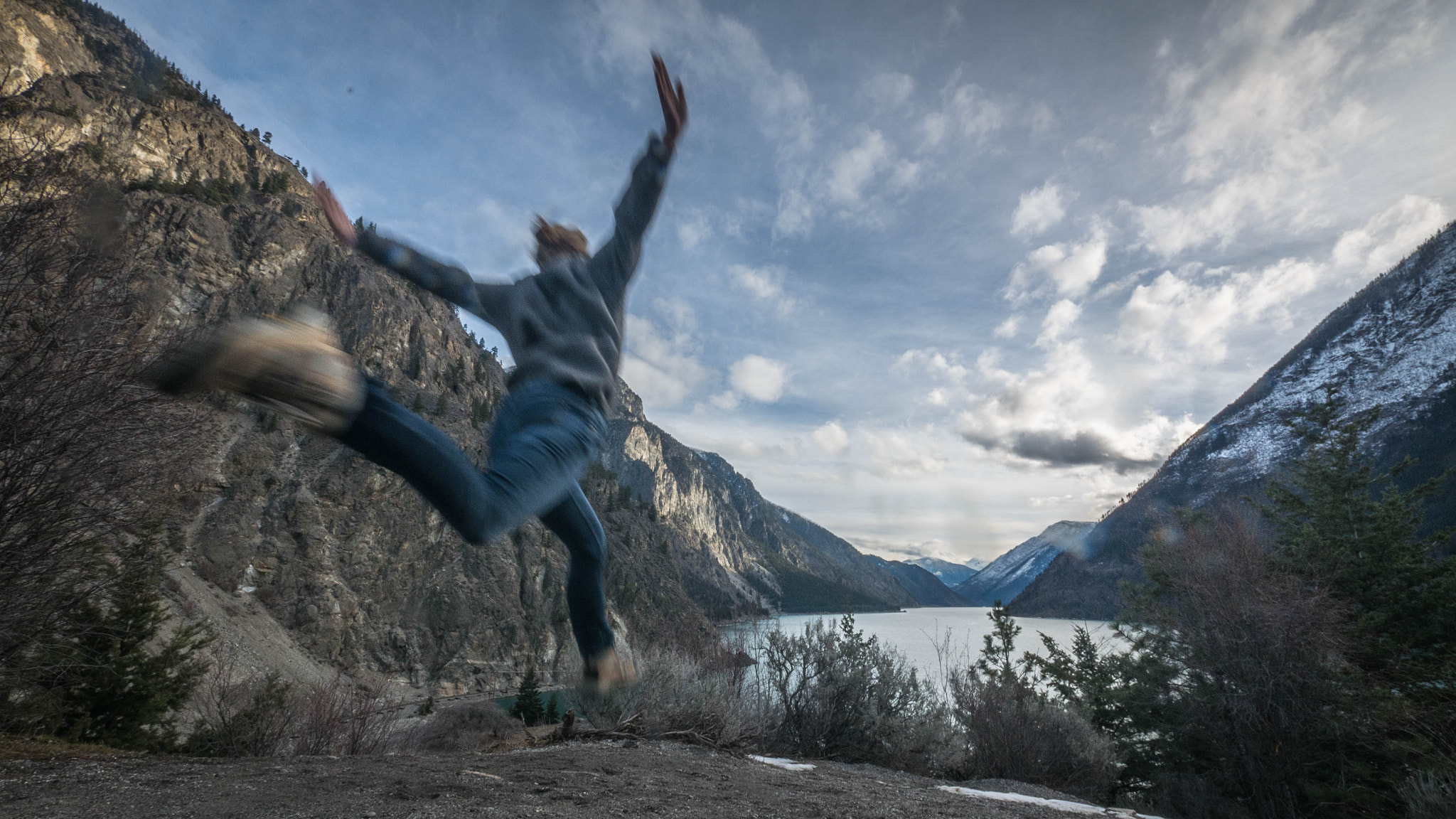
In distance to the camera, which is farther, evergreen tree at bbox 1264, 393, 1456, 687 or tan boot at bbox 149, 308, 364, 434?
evergreen tree at bbox 1264, 393, 1456, 687

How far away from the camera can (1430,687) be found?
9.69m

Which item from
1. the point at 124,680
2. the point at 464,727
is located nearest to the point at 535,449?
the point at 124,680

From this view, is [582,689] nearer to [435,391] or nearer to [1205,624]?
[1205,624]

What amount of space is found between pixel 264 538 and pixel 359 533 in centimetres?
594

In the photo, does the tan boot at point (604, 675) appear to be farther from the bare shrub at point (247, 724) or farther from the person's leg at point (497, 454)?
the bare shrub at point (247, 724)

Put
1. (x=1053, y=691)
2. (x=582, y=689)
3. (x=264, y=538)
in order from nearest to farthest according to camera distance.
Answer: (x=582, y=689) → (x=1053, y=691) → (x=264, y=538)

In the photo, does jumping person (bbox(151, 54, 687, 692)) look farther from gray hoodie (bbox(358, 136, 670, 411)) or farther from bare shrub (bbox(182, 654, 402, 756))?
bare shrub (bbox(182, 654, 402, 756))

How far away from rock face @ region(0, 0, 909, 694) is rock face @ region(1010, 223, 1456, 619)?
7546 centimetres

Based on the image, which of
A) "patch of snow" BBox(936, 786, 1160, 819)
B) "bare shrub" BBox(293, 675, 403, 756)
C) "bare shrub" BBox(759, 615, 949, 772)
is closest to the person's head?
"patch of snow" BBox(936, 786, 1160, 819)

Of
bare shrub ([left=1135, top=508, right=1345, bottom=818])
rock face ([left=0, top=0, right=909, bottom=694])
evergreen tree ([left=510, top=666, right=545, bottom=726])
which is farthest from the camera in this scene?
rock face ([left=0, top=0, right=909, bottom=694])

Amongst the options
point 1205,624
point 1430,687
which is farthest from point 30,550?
point 1430,687

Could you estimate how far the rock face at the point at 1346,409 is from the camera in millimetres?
77875

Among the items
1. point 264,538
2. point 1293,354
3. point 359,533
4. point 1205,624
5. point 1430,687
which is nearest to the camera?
point 1430,687

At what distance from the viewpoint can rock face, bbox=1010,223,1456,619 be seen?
255 ft
